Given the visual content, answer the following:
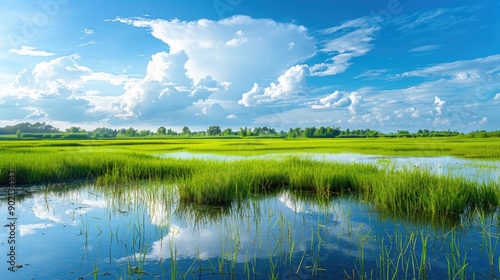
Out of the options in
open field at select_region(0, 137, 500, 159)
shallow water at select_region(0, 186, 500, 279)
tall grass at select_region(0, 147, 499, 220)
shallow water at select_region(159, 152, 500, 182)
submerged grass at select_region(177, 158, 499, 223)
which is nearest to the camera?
shallow water at select_region(0, 186, 500, 279)

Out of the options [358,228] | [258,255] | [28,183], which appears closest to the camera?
[258,255]

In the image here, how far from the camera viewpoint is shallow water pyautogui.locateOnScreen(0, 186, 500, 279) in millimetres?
4707

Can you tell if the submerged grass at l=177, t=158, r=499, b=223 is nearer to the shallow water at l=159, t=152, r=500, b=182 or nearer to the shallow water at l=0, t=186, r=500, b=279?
the shallow water at l=0, t=186, r=500, b=279

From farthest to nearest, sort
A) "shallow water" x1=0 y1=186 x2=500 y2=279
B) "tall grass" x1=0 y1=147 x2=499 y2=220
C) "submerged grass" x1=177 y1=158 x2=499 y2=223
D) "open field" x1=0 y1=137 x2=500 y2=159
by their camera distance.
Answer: "open field" x1=0 y1=137 x2=500 y2=159
"tall grass" x1=0 y1=147 x2=499 y2=220
"submerged grass" x1=177 y1=158 x2=499 y2=223
"shallow water" x1=0 y1=186 x2=500 y2=279

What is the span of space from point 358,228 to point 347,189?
481cm

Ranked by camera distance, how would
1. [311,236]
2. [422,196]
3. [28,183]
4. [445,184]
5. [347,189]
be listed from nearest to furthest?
1. [311,236]
2. [422,196]
3. [445,184]
4. [347,189]
5. [28,183]

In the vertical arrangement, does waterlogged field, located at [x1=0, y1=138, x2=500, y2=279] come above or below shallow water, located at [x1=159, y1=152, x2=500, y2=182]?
below

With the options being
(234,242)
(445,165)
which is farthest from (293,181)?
(445,165)

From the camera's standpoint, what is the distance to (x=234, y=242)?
5.82m

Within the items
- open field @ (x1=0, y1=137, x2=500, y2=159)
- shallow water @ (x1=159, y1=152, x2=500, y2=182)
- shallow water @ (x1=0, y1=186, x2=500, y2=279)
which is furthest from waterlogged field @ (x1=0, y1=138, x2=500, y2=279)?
open field @ (x1=0, y1=137, x2=500, y2=159)

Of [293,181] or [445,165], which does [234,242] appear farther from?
[445,165]

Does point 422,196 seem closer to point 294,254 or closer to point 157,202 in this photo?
point 294,254

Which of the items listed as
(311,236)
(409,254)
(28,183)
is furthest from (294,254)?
(28,183)

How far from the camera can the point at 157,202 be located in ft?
29.8
